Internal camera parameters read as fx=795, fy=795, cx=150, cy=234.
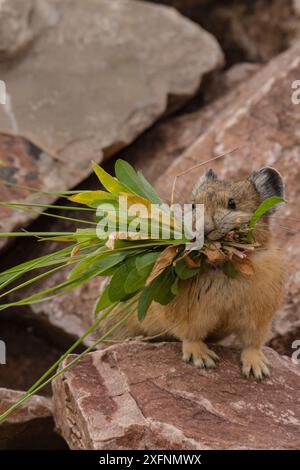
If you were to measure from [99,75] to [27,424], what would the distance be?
3.96 m

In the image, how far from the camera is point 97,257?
4.63 meters

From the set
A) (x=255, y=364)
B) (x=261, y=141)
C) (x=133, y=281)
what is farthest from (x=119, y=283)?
(x=261, y=141)

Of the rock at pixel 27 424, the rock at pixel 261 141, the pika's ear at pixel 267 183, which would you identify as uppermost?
the rock at pixel 261 141

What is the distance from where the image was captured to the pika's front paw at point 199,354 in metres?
5.02

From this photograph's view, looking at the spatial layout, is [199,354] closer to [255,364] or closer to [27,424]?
[255,364]

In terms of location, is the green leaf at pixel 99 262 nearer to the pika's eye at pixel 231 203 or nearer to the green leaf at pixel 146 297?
the green leaf at pixel 146 297

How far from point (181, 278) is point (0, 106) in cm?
366

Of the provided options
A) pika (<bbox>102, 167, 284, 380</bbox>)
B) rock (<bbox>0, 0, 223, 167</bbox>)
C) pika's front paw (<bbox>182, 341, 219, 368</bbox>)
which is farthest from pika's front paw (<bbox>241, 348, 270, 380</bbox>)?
rock (<bbox>0, 0, 223, 167</bbox>)

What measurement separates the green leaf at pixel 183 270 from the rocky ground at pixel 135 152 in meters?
0.64

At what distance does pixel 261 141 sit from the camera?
23.8 feet

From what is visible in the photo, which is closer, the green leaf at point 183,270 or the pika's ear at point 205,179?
the green leaf at point 183,270

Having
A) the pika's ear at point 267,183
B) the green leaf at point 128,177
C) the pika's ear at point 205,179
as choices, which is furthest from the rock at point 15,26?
the pika's ear at point 267,183

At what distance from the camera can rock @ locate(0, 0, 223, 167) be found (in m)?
7.54
